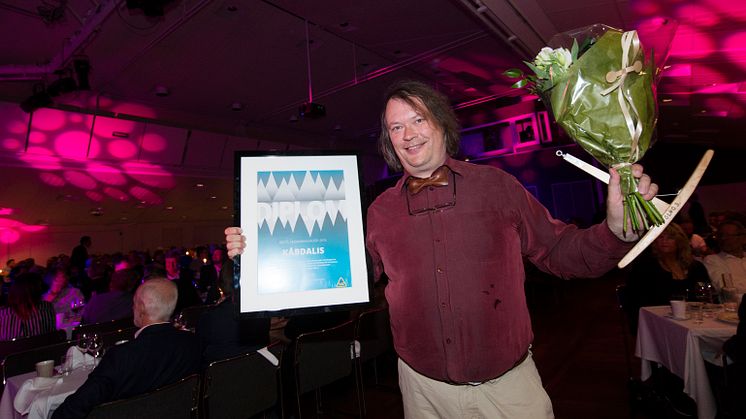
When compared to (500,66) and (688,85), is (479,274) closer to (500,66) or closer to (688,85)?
(500,66)

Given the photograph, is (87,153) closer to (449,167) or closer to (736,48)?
(449,167)

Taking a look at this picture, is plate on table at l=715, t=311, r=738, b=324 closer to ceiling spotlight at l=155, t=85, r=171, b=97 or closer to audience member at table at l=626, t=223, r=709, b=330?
audience member at table at l=626, t=223, r=709, b=330

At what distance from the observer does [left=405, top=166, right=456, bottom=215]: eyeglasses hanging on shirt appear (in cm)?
152

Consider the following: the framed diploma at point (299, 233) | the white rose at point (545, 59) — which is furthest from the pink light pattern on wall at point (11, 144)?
the white rose at point (545, 59)

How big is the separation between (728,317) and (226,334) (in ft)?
13.3

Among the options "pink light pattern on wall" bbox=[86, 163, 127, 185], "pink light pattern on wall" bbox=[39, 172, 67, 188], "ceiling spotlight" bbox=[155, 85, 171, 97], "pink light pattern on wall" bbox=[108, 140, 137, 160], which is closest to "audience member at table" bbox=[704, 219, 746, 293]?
"ceiling spotlight" bbox=[155, 85, 171, 97]

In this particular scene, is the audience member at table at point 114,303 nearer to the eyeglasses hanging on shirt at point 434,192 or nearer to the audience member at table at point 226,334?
the audience member at table at point 226,334

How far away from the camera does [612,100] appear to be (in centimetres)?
100

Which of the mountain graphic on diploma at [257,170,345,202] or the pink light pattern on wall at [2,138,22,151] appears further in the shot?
the pink light pattern on wall at [2,138,22,151]

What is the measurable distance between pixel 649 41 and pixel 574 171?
1186 cm

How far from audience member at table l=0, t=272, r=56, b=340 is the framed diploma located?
4.50 metres

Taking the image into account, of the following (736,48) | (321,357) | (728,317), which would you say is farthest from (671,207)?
(736,48)

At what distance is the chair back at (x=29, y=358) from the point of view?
10.5 ft

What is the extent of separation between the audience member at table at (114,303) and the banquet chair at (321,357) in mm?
2587
